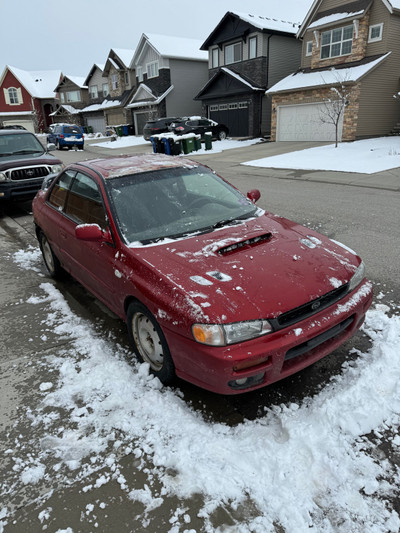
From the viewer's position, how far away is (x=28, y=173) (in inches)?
346

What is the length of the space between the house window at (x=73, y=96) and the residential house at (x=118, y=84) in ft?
28.0

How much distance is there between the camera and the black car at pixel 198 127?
932 inches

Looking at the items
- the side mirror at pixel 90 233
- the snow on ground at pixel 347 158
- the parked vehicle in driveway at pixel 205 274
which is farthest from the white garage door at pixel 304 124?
the side mirror at pixel 90 233

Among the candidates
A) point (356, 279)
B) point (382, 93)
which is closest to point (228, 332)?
point (356, 279)

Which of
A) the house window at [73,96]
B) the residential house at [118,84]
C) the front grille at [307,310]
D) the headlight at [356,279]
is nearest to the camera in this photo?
the front grille at [307,310]

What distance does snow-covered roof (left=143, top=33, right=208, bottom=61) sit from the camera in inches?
1314

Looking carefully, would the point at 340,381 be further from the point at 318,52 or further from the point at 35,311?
the point at 318,52

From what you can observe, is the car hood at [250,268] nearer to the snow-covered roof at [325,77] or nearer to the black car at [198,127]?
the snow-covered roof at [325,77]

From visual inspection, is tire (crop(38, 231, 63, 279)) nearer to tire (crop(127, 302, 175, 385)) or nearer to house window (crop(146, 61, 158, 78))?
tire (crop(127, 302, 175, 385))

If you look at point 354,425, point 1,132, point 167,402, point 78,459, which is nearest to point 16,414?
point 78,459

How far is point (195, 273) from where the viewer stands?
8.92 ft

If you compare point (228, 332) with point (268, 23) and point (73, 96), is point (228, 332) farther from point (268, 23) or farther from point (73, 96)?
point (73, 96)

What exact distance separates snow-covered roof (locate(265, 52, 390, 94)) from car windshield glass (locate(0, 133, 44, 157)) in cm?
1588

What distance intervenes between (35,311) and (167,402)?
232 cm
